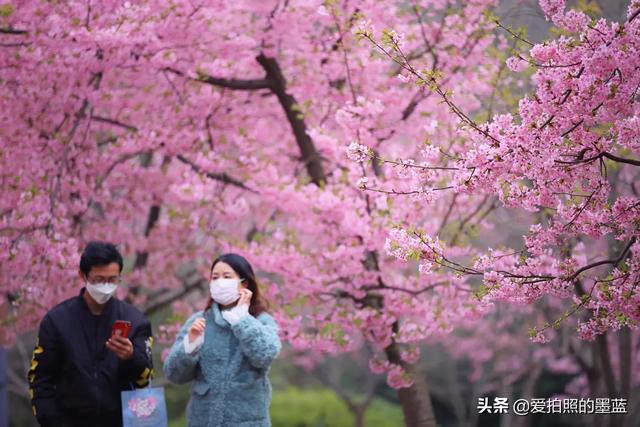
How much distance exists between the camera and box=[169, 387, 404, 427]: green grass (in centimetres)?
1420

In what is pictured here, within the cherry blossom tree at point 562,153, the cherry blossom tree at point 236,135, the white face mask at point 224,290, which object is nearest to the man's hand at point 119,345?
the white face mask at point 224,290

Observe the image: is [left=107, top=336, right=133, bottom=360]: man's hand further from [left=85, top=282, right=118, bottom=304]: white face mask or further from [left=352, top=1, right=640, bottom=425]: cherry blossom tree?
[left=352, top=1, right=640, bottom=425]: cherry blossom tree

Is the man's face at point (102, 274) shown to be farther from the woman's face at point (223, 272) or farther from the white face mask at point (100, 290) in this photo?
the woman's face at point (223, 272)

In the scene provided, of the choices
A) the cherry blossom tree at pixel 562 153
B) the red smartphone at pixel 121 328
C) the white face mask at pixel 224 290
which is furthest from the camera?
the white face mask at pixel 224 290

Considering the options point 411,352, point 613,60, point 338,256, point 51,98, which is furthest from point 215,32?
point 613,60

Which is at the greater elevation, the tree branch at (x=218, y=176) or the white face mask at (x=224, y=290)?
the tree branch at (x=218, y=176)

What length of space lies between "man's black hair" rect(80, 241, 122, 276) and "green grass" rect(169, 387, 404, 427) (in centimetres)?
1028

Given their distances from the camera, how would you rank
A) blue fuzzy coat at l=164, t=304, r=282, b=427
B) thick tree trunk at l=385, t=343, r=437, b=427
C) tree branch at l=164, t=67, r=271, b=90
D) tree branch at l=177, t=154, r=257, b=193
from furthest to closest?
tree branch at l=177, t=154, r=257, b=193
tree branch at l=164, t=67, r=271, b=90
thick tree trunk at l=385, t=343, r=437, b=427
blue fuzzy coat at l=164, t=304, r=282, b=427

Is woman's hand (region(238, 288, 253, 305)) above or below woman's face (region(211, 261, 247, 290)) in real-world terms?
below

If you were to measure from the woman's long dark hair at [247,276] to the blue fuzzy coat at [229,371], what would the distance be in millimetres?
126

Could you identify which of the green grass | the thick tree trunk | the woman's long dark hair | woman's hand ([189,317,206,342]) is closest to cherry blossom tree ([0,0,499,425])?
the thick tree trunk

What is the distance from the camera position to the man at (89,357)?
3.70 metres

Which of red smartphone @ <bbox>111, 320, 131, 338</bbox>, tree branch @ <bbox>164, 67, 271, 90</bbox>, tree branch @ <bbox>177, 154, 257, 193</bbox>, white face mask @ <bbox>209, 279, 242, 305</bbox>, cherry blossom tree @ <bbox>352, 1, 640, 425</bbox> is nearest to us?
cherry blossom tree @ <bbox>352, 1, 640, 425</bbox>

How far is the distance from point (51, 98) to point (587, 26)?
418 cm
